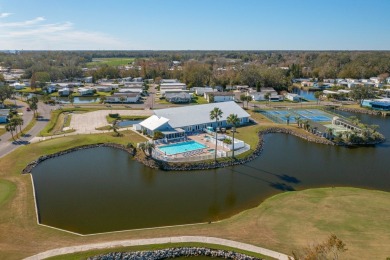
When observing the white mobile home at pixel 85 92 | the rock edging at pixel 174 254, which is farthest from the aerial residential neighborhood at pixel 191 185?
the white mobile home at pixel 85 92

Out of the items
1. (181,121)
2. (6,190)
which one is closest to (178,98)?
(181,121)

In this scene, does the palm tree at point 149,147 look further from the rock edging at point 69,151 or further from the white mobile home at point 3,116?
the white mobile home at point 3,116

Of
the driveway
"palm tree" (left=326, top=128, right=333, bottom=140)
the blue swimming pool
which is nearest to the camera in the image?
the blue swimming pool

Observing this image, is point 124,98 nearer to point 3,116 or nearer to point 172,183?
point 3,116

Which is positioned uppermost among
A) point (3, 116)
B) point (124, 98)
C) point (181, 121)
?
point (124, 98)

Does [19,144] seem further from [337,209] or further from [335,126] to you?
[335,126]

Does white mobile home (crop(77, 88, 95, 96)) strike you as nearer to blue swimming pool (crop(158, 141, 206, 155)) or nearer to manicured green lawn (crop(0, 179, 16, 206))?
blue swimming pool (crop(158, 141, 206, 155))

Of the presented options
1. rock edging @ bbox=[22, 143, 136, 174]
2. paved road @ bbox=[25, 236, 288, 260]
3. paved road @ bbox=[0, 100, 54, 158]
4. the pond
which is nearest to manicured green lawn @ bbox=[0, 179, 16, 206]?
the pond
